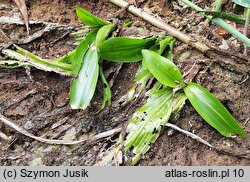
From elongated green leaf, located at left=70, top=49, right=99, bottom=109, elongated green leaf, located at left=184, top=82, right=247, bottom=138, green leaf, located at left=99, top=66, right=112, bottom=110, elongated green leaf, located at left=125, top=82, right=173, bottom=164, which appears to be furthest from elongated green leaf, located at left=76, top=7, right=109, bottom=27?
elongated green leaf, located at left=184, top=82, right=247, bottom=138

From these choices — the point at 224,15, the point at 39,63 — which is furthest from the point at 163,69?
the point at 39,63

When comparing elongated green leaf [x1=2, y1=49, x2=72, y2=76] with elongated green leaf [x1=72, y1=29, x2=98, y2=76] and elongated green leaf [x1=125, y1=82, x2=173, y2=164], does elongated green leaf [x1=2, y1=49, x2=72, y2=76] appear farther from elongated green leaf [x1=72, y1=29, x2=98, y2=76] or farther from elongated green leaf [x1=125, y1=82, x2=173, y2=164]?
elongated green leaf [x1=125, y1=82, x2=173, y2=164]

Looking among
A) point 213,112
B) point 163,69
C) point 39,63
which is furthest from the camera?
point 39,63

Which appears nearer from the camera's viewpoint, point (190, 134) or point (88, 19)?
point (190, 134)

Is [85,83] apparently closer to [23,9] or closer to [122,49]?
[122,49]

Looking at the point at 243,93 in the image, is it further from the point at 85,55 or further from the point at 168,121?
the point at 85,55

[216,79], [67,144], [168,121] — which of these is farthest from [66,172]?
[216,79]
